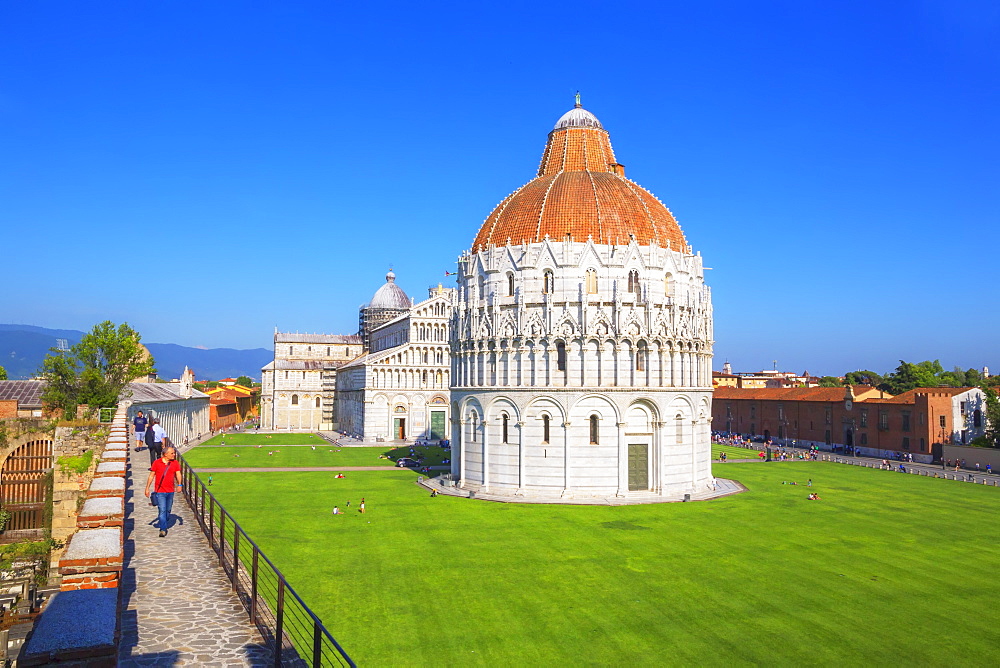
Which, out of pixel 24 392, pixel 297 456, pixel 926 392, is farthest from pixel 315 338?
pixel 926 392

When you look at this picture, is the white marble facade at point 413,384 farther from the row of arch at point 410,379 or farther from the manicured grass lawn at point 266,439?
the manicured grass lawn at point 266,439

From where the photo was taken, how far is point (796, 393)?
321 ft

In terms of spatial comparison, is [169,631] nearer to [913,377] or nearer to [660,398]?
[660,398]

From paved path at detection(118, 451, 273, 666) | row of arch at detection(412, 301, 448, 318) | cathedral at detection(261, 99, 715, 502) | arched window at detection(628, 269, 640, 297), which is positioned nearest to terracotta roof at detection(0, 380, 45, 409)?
cathedral at detection(261, 99, 715, 502)

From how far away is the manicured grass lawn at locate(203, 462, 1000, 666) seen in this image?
20719mm

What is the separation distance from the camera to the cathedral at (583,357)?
45.9 m

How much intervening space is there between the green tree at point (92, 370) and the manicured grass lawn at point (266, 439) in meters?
31.9

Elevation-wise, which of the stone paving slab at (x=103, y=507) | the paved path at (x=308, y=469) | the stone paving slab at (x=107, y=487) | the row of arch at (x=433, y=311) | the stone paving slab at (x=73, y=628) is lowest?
the paved path at (x=308, y=469)

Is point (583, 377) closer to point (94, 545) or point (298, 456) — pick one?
point (94, 545)

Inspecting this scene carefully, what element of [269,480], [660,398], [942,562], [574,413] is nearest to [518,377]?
[574,413]

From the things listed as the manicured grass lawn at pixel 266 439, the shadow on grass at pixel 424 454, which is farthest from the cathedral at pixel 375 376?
the shadow on grass at pixel 424 454

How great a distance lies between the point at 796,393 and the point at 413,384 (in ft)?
168

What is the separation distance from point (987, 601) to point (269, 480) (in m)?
44.4

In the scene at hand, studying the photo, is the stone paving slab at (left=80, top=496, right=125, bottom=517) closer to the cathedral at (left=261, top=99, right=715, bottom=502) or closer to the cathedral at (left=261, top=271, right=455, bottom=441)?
the cathedral at (left=261, top=99, right=715, bottom=502)
